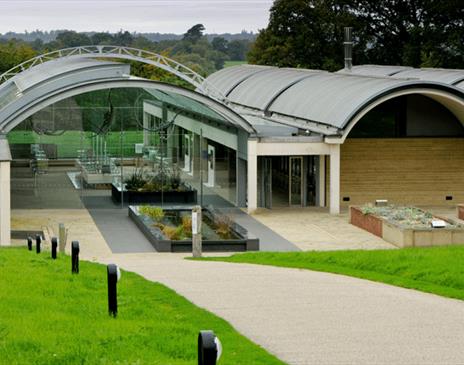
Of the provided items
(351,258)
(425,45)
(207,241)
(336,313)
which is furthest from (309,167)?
(425,45)

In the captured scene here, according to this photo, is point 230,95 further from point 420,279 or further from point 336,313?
point 336,313

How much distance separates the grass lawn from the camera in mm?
18531

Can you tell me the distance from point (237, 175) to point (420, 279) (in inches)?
913

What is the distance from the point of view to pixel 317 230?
35.8 meters

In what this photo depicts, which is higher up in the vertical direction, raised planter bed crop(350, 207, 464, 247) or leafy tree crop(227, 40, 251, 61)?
leafy tree crop(227, 40, 251, 61)

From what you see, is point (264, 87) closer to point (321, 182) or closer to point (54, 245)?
point (321, 182)

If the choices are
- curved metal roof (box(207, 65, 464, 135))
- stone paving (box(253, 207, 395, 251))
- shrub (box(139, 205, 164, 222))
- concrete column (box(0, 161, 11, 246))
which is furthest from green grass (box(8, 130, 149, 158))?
concrete column (box(0, 161, 11, 246))

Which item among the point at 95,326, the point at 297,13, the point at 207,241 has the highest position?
the point at 297,13

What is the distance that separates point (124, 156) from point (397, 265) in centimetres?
2296

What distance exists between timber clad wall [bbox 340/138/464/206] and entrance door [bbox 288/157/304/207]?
1.48m

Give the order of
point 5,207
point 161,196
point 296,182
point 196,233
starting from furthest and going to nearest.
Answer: point 296,182 < point 161,196 < point 5,207 < point 196,233

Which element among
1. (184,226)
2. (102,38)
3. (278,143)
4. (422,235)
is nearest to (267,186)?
(278,143)

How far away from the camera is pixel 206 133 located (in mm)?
44125

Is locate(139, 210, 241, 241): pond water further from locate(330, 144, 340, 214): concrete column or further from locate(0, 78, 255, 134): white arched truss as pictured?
locate(330, 144, 340, 214): concrete column
